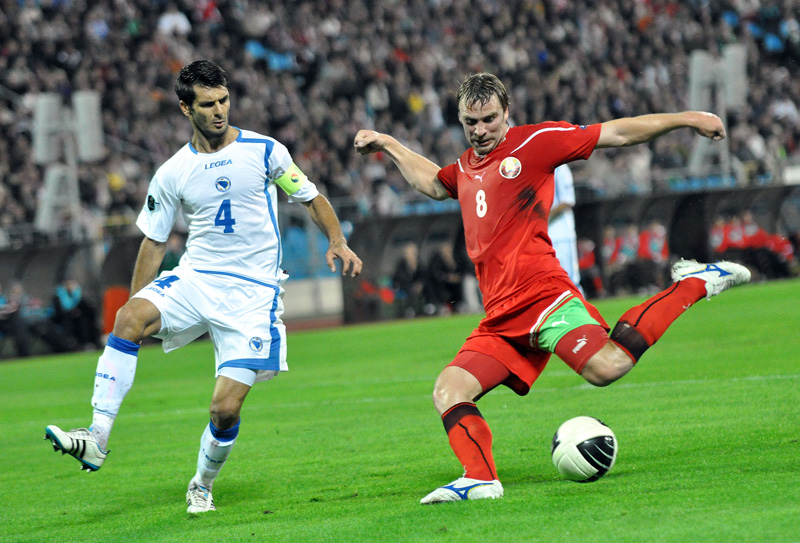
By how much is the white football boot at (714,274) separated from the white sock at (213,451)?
2.58 m

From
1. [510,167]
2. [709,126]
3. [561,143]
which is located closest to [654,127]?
[709,126]

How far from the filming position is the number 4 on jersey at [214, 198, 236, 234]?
6039 millimetres

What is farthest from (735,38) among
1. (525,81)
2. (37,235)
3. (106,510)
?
(106,510)

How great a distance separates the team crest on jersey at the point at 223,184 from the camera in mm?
6000

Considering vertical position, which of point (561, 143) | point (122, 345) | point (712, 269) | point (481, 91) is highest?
point (481, 91)

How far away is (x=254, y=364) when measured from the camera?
5.89 m

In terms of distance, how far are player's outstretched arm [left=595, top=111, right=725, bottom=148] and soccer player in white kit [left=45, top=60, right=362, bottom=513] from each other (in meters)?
1.55

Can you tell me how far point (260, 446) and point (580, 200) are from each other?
15805 mm

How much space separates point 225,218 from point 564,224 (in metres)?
5.11

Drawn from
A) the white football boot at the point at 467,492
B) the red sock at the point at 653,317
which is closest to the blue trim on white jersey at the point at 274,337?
the white football boot at the point at 467,492

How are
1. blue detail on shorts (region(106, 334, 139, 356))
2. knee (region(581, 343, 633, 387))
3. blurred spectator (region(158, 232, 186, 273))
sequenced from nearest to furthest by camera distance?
knee (region(581, 343, 633, 387)), blue detail on shorts (region(106, 334, 139, 356)), blurred spectator (region(158, 232, 186, 273))

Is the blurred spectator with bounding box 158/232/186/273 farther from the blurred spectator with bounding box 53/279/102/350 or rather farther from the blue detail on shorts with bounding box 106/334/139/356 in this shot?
the blue detail on shorts with bounding box 106/334/139/356

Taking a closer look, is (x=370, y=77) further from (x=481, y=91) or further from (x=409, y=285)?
(x=481, y=91)

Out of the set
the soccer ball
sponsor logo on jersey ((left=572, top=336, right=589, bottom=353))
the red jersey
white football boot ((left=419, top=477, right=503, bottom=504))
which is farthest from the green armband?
the soccer ball
